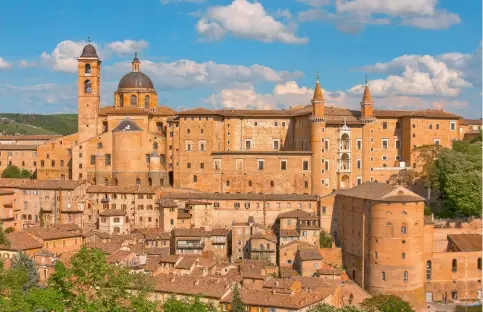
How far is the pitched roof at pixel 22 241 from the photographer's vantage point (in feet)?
166

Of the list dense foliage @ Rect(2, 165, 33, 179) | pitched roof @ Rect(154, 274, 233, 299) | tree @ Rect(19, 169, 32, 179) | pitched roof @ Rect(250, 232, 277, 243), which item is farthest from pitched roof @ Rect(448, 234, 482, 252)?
dense foliage @ Rect(2, 165, 33, 179)

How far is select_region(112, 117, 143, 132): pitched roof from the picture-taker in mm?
66188

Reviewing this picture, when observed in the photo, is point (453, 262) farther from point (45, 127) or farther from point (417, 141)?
point (45, 127)

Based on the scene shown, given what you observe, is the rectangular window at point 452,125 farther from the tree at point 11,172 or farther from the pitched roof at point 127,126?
the tree at point 11,172

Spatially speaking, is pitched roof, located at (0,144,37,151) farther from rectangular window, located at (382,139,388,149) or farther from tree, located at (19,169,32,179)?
rectangular window, located at (382,139,388,149)

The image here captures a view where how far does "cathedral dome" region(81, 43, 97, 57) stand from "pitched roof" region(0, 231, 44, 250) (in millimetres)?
23716

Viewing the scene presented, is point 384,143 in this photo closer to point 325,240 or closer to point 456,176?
point 456,176

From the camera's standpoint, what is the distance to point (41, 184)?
6147cm

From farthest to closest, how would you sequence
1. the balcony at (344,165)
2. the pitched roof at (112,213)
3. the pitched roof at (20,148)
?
1. the pitched roof at (20,148)
2. the balcony at (344,165)
3. the pitched roof at (112,213)

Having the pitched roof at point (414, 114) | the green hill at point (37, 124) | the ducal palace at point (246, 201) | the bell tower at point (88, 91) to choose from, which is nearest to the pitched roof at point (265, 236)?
the ducal palace at point (246, 201)

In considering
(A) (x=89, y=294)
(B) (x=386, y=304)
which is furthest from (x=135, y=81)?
(A) (x=89, y=294)

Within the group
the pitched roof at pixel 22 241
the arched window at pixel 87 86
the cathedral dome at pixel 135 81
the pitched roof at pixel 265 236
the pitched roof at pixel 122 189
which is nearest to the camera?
the pitched roof at pixel 22 241

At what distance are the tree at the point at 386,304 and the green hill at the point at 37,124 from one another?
12499cm

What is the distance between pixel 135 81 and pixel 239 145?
44.4ft
